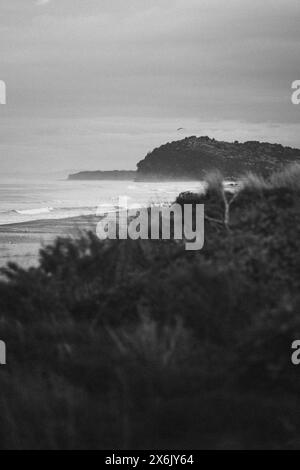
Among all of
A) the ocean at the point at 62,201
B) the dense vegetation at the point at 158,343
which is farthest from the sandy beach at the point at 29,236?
the dense vegetation at the point at 158,343

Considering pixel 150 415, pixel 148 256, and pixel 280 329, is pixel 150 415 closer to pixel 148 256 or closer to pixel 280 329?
pixel 280 329

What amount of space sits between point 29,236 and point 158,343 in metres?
15.9

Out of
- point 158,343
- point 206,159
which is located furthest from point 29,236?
point 206,159

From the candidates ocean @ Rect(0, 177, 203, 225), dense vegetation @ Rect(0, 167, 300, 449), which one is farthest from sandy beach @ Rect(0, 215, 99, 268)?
dense vegetation @ Rect(0, 167, 300, 449)

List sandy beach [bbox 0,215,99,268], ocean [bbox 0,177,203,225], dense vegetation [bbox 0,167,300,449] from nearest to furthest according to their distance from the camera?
dense vegetation [bbox 0,167,300,449], sandy beach [bbox 0,215,99,268], ocean [bbox 0,177,203,225]

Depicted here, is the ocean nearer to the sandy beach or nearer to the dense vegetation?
the sandy beach

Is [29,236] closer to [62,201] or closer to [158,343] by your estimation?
[158,343]

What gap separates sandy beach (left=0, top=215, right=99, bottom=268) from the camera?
14445 mm

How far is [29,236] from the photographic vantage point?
20.6 m

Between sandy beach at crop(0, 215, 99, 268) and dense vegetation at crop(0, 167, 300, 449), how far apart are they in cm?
472

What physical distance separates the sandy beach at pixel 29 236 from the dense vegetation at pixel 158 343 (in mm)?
4720

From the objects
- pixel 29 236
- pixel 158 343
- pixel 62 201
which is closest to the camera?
pixel 158 343
